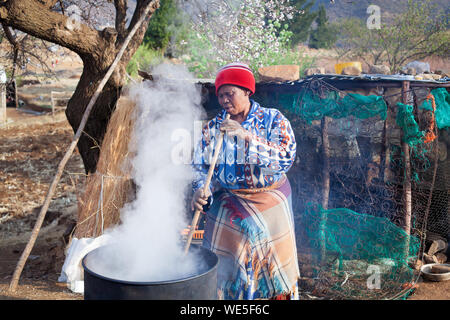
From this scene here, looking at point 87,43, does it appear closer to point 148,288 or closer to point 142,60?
point 148,288

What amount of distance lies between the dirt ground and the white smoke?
2.85 ft

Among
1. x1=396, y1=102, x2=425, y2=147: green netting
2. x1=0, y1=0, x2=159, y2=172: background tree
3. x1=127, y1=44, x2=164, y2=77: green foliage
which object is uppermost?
x1=127, y1=44, x2=164, y2=77: green foliage

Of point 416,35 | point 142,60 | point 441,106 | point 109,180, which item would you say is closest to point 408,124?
point 441,106

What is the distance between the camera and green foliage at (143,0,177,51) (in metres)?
22.2

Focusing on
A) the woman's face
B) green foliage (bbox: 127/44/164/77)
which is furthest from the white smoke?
green foliage (bbox: 127/44/164/77)

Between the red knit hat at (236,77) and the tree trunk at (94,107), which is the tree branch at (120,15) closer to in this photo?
the tree trunk at (94,107)

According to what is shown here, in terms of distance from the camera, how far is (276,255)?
2.78 meters

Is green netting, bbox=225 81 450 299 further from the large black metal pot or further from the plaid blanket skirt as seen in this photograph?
the large black metal pot

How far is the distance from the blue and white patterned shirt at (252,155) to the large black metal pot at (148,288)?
0.75 metres

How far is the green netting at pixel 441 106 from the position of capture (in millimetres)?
4480

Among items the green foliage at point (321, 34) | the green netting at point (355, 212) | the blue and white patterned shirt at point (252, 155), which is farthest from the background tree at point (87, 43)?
the green foliage at point (321, 34)

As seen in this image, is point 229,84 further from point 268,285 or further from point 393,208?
point 393,208
